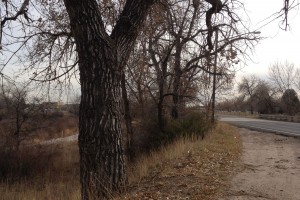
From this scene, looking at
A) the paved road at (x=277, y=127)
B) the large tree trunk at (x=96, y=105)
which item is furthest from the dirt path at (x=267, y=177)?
the paved road at (x=277, y=127)

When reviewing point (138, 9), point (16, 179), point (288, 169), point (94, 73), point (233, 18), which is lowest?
point (16, 179)

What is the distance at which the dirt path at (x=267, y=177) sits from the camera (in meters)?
7.49

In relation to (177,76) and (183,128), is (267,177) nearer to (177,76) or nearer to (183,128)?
(183,128)

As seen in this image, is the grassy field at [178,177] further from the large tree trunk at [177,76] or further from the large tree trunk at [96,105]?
the large tree trunk at [177,76]

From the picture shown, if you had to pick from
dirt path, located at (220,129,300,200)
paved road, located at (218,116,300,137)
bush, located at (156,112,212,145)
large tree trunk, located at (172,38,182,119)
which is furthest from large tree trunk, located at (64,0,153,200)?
paved road, located at (218,116,300,137)

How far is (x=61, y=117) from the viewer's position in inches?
1860

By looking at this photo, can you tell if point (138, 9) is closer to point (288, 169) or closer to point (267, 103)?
point (288, 169)

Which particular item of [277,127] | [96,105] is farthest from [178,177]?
[277,127]

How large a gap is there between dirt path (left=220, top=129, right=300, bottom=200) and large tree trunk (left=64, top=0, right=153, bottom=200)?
7.20 ft

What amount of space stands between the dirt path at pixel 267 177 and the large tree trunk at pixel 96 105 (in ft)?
7.20

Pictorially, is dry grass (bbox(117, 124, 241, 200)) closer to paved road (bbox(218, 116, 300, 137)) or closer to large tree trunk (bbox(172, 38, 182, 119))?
large tree trunk (bbox(172, 38, 182, 119))

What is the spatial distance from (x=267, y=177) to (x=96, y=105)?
4.83 metres

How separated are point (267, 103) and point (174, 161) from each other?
230 ft

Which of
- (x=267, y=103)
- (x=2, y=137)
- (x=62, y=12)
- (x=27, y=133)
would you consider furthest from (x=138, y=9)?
(x=267, y=103)
